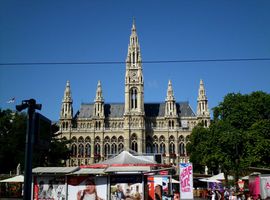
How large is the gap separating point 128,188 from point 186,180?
3949 millimetres

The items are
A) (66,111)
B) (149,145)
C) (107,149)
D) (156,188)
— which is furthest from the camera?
(66,111)

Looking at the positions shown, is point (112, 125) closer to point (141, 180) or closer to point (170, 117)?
point (170, 117)

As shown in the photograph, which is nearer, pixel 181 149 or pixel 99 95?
pixel 181 149

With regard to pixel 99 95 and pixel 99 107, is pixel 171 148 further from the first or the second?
pixel 99 95

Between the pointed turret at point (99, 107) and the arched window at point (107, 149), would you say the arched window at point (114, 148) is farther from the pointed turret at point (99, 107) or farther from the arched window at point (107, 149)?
the pointed turret at point (99, 107)

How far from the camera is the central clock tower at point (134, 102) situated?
95.1 meters

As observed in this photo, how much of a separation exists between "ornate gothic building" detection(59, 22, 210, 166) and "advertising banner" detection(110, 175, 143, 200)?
7383cm

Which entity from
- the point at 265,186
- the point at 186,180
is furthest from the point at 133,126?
the point at 186,180

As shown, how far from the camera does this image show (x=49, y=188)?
20.5 meters

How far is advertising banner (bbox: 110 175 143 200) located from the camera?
19.6 metres

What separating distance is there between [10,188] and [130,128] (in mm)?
52352

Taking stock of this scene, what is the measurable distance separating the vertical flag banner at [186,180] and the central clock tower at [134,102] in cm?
7629

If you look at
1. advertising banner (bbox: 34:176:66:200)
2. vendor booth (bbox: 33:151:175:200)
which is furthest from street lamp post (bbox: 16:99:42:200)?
advertising banner (bbox: 34:176:66:200)

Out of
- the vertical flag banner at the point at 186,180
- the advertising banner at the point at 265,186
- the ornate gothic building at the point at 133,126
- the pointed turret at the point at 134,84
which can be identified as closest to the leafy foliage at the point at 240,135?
the advertising banner at the point at 265,186
